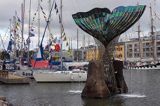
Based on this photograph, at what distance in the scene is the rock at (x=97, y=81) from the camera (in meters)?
45.2

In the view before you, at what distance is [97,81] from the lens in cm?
4509

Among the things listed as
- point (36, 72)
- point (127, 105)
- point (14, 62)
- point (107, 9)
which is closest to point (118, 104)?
point (127, 105)

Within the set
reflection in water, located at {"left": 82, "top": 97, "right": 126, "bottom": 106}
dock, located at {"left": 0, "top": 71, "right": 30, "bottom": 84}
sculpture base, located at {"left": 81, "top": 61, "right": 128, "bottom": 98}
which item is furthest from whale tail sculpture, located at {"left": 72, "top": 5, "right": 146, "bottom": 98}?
dock, located at {"left": 0, "top": 71, "right": 30, "bottom": 84}

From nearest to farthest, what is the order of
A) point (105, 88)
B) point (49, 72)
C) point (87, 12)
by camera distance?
point (105, 88) → point (87, 12) → point (49, 72)

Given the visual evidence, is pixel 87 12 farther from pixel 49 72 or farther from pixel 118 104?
pixel 49 72

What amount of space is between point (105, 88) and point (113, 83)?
8.42 ft

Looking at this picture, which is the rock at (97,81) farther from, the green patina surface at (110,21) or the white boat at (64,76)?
the white boat at (64,76)

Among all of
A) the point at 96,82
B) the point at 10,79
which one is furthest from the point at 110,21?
the point at 10,79

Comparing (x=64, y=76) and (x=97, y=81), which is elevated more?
(x=97, y=81)

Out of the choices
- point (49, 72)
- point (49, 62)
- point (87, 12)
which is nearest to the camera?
point (87, 12)

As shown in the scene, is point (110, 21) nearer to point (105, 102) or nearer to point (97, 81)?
point (97, 81)

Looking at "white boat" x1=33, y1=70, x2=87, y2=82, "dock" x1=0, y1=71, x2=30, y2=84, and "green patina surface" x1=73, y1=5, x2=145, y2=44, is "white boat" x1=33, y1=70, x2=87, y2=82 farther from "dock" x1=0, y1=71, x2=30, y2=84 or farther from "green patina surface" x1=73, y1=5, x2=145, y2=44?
"green patina surface" x1=73, y1=5, x2=145, y2=44

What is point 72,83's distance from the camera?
7544cm

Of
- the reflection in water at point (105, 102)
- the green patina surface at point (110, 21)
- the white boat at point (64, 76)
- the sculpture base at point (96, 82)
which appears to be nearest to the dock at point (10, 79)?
the white boat at point (64, 76)
